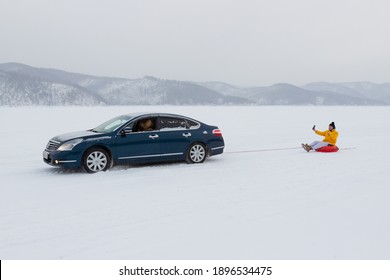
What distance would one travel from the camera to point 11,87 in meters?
184

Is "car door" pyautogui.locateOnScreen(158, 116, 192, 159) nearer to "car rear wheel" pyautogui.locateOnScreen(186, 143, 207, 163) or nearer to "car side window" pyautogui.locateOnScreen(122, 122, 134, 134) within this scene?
A: "car rear wheel" pyautogui.locateOnScreen(186, 143, 207, 163)

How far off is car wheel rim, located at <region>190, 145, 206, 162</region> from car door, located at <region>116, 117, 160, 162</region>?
1.05 m

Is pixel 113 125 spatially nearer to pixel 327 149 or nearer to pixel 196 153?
pixel 196 153

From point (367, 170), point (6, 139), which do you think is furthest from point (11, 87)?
→ point (367, 170)

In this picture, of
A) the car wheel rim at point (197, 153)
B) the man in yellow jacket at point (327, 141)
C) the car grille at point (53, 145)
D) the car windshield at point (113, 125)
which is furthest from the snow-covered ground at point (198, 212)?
the man in yellow jacket at point (327, 141)

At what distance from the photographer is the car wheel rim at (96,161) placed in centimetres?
938

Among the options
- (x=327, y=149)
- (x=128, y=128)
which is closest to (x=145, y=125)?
(x=128, y=128)

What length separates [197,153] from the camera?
35.7 feet

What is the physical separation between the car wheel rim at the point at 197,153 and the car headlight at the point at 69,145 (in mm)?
2997

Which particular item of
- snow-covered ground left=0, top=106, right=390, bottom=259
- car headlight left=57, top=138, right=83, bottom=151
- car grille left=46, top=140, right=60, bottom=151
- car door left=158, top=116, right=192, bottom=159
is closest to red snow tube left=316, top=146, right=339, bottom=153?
snow-covered ground left=0, top=106, right=390, bottom=259

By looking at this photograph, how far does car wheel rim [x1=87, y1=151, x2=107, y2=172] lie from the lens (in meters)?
9.38
